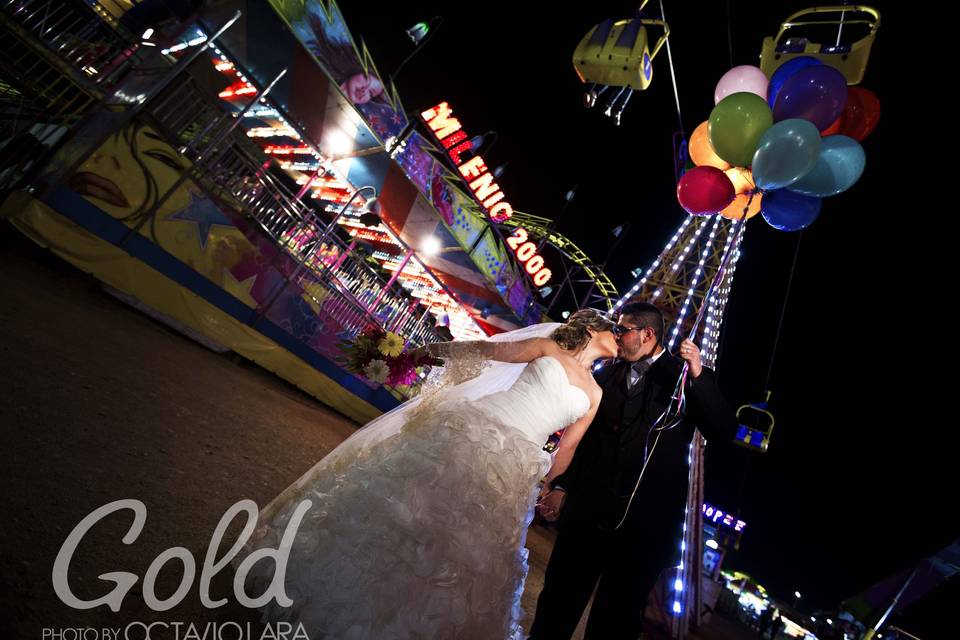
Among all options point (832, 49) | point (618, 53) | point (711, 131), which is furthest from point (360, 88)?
point (832, 49)

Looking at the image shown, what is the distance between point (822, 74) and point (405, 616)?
5028 millimetres

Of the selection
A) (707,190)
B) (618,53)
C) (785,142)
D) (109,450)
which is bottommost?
(109,450)

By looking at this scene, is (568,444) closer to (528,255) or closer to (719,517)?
(528,255)

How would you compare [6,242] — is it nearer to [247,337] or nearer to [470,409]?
[247,337]

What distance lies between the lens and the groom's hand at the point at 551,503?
2841 millimetres

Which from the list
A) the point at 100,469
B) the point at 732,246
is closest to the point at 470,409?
the point at 100,469

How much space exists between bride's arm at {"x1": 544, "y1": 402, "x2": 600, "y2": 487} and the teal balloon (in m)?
2.58

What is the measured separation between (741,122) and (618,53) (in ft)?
7.28

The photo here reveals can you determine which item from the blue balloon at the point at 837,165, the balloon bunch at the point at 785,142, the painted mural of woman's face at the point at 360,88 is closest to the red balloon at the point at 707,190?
the balloon bunch at the point at 785,142

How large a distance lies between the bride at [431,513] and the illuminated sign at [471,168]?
11.9m

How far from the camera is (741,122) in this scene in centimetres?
378

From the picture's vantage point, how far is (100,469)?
7.57 feet

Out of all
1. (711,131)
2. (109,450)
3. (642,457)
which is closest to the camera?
(109,450)

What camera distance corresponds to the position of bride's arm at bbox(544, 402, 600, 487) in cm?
290
